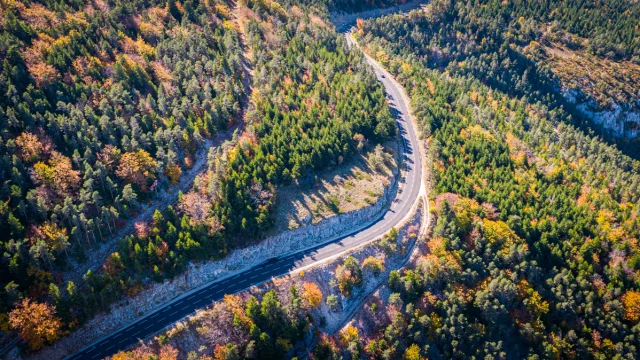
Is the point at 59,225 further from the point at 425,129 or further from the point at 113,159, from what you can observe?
the point at 425,129

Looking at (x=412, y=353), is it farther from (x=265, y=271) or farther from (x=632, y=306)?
(x=632, y=306)

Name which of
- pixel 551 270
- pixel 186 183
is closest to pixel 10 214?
pixel 186 183

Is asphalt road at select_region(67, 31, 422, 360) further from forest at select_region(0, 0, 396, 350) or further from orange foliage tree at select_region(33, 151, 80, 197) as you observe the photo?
orange foliage tree at select_region(33, 151, 80, 197)

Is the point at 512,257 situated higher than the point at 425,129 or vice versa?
the point at 425,129

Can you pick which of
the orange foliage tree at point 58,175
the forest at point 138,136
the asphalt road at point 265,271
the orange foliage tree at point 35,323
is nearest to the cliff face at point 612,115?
the asphalt road at point 265,271

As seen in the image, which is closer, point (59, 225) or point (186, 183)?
point (59, 225)

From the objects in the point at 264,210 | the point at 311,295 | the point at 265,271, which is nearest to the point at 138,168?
the point at 264,210

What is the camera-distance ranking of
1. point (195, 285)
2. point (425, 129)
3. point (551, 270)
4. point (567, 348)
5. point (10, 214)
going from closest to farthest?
point (10, 214)
point (195, 285)
point (567, 348)
point (551, 270)
point (425, 129)
